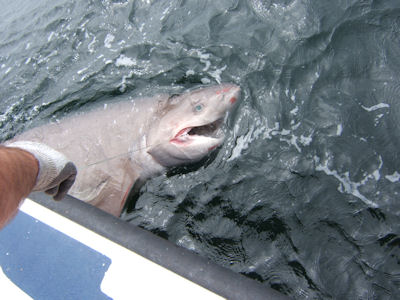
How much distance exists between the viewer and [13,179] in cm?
113

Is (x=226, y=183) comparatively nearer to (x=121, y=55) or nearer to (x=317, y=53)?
(x=317, y=53)

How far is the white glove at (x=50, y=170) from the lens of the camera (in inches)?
59.5

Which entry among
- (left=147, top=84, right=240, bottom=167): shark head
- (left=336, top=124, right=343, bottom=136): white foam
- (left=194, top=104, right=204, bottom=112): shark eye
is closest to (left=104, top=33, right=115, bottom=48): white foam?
(left=147, top=84, right=240, bottom=167): shark head

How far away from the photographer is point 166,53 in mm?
4219

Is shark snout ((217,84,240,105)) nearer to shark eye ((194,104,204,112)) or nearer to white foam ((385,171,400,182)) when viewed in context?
shark eye ((194,104,204,112))

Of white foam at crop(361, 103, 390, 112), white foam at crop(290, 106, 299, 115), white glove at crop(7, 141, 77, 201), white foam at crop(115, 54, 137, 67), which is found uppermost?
white glove at crop(7, 141, 77, 201)

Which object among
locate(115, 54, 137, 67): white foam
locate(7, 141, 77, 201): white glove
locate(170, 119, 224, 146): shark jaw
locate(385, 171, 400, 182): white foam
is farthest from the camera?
locate(115, 54, 137, 67): white foam

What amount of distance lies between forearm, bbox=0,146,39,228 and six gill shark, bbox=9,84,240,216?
1595mm

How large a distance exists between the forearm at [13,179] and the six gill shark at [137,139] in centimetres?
159

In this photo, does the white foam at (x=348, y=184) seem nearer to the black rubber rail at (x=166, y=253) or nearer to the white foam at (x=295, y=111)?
the white foam at (x=295, y=111)

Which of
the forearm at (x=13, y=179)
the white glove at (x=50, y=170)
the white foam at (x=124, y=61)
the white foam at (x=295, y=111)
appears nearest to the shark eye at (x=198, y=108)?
the white foam at (x=295, y=111)

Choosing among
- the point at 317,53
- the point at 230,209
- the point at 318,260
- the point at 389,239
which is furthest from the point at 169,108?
the point at 389,239

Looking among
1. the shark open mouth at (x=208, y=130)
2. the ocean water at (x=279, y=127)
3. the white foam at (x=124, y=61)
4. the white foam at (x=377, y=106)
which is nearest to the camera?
the ocean water at (x=279, y=127)

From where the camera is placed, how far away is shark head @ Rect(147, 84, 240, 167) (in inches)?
117
